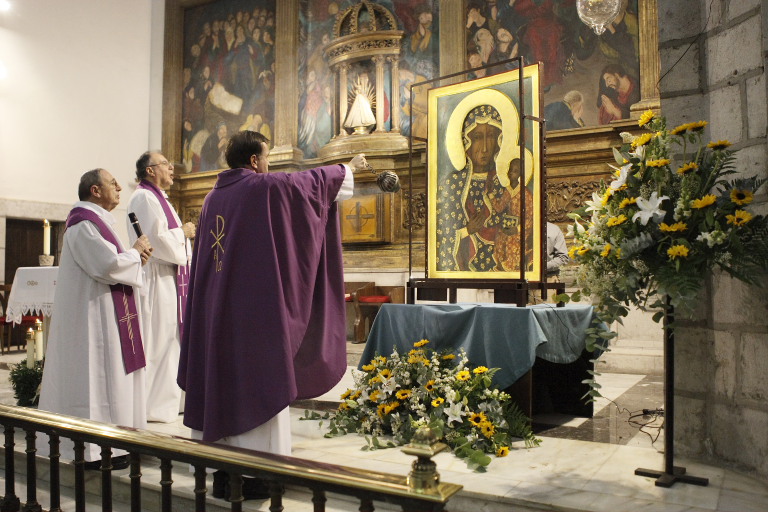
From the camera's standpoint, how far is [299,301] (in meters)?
2.99

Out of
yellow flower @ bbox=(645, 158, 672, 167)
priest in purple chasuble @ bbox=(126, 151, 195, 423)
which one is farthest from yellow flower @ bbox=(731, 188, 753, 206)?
priest in purple chasuble @ bbox=(126, 151, 195, 423)

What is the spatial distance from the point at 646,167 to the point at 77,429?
2.40 metres

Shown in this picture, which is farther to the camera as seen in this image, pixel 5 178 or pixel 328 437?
pixel 5 178

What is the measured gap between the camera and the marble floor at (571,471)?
2.60 metres

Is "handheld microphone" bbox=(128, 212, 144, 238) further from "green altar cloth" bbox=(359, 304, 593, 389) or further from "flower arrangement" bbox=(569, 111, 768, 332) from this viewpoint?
"flower arrangement" bbox=(569, 111, 768, 332)

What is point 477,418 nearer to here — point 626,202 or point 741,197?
point 626,202

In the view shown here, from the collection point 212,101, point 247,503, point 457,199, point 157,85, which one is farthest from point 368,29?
point 247,503

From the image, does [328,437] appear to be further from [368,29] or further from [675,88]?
[368,29]

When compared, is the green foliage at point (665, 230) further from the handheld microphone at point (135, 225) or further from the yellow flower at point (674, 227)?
the handheld microphone at point (135, 225)

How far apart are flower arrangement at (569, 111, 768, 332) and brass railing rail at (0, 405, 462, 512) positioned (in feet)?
5.15

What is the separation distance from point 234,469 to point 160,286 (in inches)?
120

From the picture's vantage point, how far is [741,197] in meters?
2.60

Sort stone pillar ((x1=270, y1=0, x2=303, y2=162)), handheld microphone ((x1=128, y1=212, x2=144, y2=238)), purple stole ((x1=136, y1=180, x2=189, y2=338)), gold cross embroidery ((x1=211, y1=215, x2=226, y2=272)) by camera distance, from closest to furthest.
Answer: gold cross embroidery ((x1=211, y1=215, x2=226, y2=272))
handheld microphone ((x1=128, y1=212, x2=144, y2=238))
purple stole ((x1=136, y1=180, x2=189, y2=338))
stone pillar ((x1=270, y1=0, x2=303, y2=162))

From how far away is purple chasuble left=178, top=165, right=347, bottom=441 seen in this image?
2.84m
